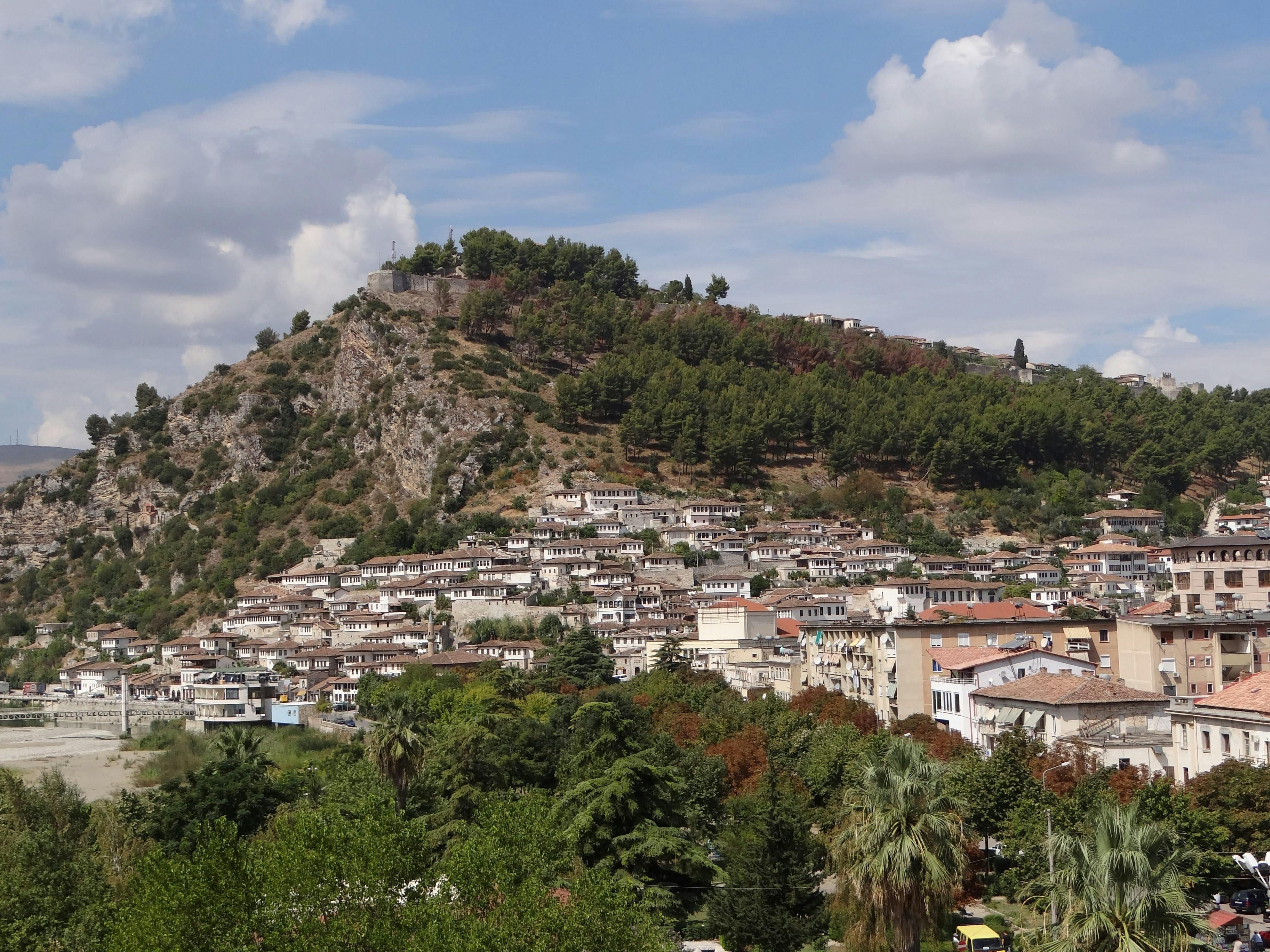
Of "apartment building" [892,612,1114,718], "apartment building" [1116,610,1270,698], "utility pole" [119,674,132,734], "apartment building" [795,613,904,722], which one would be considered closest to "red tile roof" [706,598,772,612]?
"apartment building" [795,613,904,722]

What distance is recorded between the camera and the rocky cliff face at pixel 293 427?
14025 centimetres

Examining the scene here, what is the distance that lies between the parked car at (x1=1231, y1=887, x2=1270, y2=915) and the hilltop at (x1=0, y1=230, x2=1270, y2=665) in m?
84.1

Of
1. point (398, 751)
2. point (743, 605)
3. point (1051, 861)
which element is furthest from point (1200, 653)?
point (743, 605)

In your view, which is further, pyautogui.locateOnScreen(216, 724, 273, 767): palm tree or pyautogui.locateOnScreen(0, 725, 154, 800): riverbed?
pyautogui.locateOnScreen(0, 725, 154, 800): riverbed

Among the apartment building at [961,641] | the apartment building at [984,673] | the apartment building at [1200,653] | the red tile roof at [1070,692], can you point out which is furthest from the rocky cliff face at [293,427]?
the red tile roof at [1070,692]

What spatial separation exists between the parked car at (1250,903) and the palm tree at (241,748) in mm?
33264

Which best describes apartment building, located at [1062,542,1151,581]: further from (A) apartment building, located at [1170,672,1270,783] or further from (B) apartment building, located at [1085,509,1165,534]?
(A) apartment building, located at [1170,672,1270,783]

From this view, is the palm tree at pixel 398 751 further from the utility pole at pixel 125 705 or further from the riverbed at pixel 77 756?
the utility pole at pixel 125 705

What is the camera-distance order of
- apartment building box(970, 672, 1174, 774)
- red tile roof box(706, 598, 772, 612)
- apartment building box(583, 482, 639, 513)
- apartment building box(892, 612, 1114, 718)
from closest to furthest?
apartment building box(970, 672, 1174, 774)
apartment building box(892, 612, 1114, 718)
red tile roof box(706, 598, 772, 612)
apartment building box(583, 482, 639, 513)

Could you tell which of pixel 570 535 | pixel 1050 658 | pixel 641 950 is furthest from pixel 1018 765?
pixel 570 535

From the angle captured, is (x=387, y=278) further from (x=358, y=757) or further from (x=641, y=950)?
(x=641, y=950)

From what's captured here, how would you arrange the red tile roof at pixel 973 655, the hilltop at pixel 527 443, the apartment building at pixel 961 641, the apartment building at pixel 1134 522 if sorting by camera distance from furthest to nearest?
the hilltop at pixel 527 443, the apartment building at pixel 1134 522, the apartment building at pixel 961 641, the red tile roof at pixel 973 655

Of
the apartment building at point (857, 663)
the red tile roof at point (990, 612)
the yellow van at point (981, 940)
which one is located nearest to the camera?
the yellow van at point (981, 940)

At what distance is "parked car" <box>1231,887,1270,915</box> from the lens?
34.2 m
